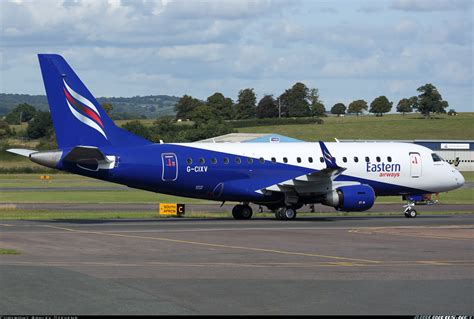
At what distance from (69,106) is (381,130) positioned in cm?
12488

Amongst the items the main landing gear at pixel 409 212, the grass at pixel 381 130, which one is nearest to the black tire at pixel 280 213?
the main landing gear at pixel 409 212

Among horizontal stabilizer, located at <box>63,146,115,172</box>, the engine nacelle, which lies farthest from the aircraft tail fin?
the engine nacelle

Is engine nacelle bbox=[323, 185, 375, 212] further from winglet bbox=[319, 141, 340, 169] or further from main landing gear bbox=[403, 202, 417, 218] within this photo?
main landing gear bbox=[403, 202, 417, 218]

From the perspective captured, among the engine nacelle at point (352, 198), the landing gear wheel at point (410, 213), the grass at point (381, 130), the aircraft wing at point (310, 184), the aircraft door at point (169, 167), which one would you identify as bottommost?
the landing gear wheel at point (410, 213)

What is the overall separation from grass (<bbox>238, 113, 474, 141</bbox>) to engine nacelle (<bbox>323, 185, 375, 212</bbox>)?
103 metres

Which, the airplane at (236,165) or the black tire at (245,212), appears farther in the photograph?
the black tire at (245,212)

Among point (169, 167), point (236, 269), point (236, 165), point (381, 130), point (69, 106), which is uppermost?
point (381, 130)

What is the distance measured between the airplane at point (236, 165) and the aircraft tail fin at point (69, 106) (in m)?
0.04

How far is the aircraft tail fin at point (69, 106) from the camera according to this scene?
4016cm

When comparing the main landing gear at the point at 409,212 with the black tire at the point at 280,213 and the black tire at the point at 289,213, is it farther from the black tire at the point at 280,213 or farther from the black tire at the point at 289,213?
the black tire at the point at 280,213

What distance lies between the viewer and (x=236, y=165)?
1725 inches

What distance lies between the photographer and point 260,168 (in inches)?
1742

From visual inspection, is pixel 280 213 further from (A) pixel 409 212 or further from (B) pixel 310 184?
(A) pixel 409 212

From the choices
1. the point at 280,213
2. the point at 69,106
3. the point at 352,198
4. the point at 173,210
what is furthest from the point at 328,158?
the point at 69,106
